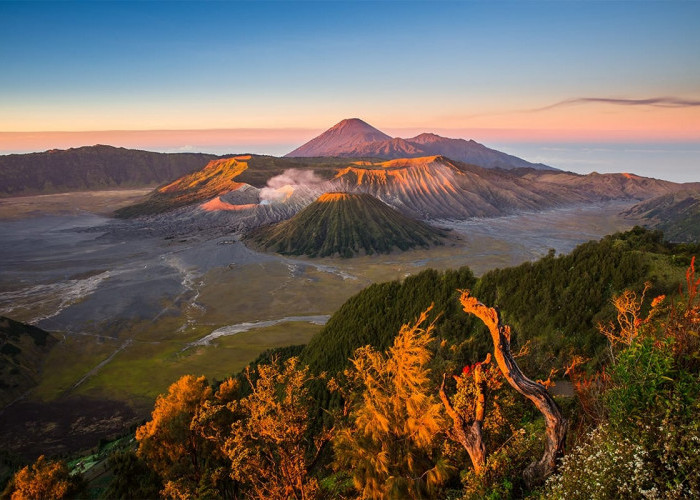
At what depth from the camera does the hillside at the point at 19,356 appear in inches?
1704

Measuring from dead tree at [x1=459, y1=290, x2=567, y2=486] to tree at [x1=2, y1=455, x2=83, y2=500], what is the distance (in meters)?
24.4

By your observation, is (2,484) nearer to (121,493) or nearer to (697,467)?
(121,493)

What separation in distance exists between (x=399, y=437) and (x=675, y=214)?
20016 centimetres

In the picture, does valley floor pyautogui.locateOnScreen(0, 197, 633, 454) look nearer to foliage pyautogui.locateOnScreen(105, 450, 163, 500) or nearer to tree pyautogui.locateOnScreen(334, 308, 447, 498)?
foliage pyautogui.locateOnScreen(105, 450, 163, 500)

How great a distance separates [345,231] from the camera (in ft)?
422

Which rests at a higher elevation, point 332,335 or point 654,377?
point 654,377

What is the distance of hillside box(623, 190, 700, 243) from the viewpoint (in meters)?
128

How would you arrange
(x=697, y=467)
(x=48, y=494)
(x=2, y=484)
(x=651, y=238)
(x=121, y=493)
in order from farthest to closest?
(x=651, y=238) < (x=2, y=484) < (x=121, y=493) < (x=48, y=494) < (x=697, y=467)

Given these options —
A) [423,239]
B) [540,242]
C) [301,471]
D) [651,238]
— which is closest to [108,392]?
[301,471]

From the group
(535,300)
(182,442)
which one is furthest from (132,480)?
(535,300)

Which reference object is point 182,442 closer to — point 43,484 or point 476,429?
point 43,484

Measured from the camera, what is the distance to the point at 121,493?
2191 cm

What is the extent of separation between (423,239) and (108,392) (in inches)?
3974

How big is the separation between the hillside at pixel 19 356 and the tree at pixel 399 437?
1852 inches
